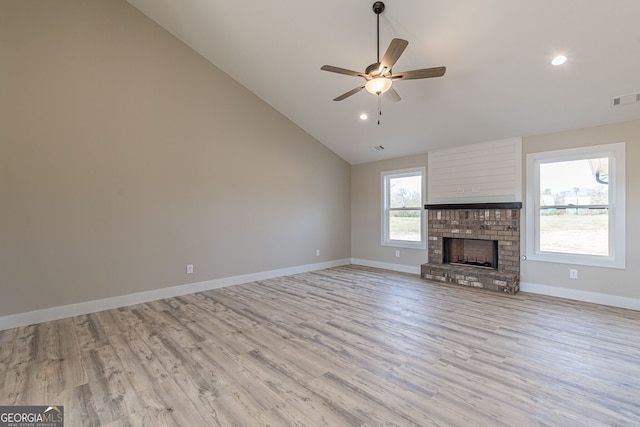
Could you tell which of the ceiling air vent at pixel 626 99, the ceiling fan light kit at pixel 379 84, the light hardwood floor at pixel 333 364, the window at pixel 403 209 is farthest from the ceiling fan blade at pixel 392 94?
the window at pixel 403 209

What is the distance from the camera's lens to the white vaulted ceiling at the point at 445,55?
2828mm

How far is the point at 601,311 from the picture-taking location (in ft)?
12.0

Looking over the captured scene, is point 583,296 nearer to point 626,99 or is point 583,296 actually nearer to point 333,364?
point 626,99

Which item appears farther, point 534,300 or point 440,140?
point 440,140

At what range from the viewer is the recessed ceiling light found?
309 centimetres

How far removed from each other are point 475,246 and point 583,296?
5.24 ft

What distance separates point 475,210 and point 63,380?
5.65m

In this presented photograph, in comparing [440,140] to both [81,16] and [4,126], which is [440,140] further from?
[4,126]

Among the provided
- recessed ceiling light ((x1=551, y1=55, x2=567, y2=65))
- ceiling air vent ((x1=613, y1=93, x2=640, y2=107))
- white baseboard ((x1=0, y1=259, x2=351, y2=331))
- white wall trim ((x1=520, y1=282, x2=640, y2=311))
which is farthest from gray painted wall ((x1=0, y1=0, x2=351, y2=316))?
ceiling air vent ((x1=613, y1=93, x2=640, y2=107))

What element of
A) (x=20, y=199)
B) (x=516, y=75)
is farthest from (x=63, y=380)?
(x=516, y=75)

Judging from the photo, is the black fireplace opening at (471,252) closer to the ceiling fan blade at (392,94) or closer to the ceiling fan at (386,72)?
the ceiling fan blade at (392,94)

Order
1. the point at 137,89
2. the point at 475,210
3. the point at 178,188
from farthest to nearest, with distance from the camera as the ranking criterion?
the point at 475,210 < the point at 178,188 < the point at 137,89

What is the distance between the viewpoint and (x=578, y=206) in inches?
167

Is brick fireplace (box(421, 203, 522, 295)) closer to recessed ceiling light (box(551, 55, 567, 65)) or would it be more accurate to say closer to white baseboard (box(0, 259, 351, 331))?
recessed ceiling light (box(551, 55, 567, 65))
